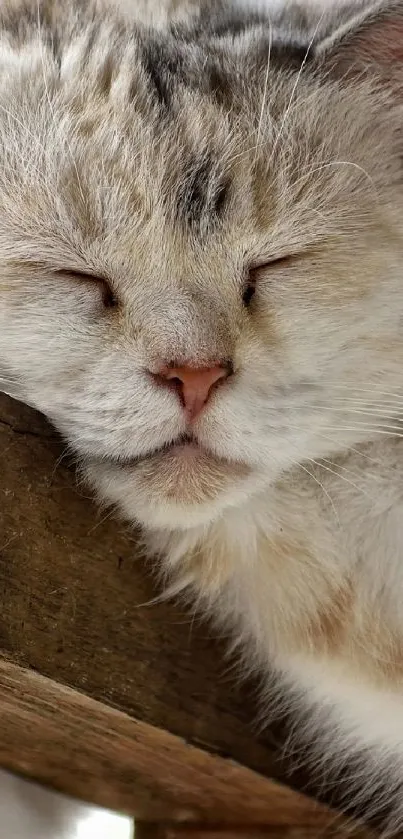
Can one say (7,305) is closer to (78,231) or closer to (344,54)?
(78,231)

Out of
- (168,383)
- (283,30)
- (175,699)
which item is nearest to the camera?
(168,383)

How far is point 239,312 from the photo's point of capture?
0.87m

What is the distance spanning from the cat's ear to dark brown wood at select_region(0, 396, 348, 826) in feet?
1.63

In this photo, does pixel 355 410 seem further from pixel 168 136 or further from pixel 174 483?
pixel 168 136

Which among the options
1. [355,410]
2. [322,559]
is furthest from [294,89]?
[322,559]

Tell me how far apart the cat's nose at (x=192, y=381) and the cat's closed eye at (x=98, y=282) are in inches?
3.5

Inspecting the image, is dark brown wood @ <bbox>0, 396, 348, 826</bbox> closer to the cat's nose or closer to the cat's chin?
the cat's chin

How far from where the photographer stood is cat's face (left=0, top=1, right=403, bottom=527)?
2.73 feet

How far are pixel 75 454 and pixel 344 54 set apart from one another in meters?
0.51

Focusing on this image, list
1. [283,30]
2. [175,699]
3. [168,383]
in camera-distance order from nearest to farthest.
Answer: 1. [168,383]
2. [175,699]
3. [283,30]

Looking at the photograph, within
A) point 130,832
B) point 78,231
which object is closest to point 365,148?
point 78,231

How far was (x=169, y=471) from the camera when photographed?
86 cm

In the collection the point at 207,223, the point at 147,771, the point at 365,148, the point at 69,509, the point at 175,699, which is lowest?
the point at 147,771

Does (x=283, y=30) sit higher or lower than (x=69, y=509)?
higher
